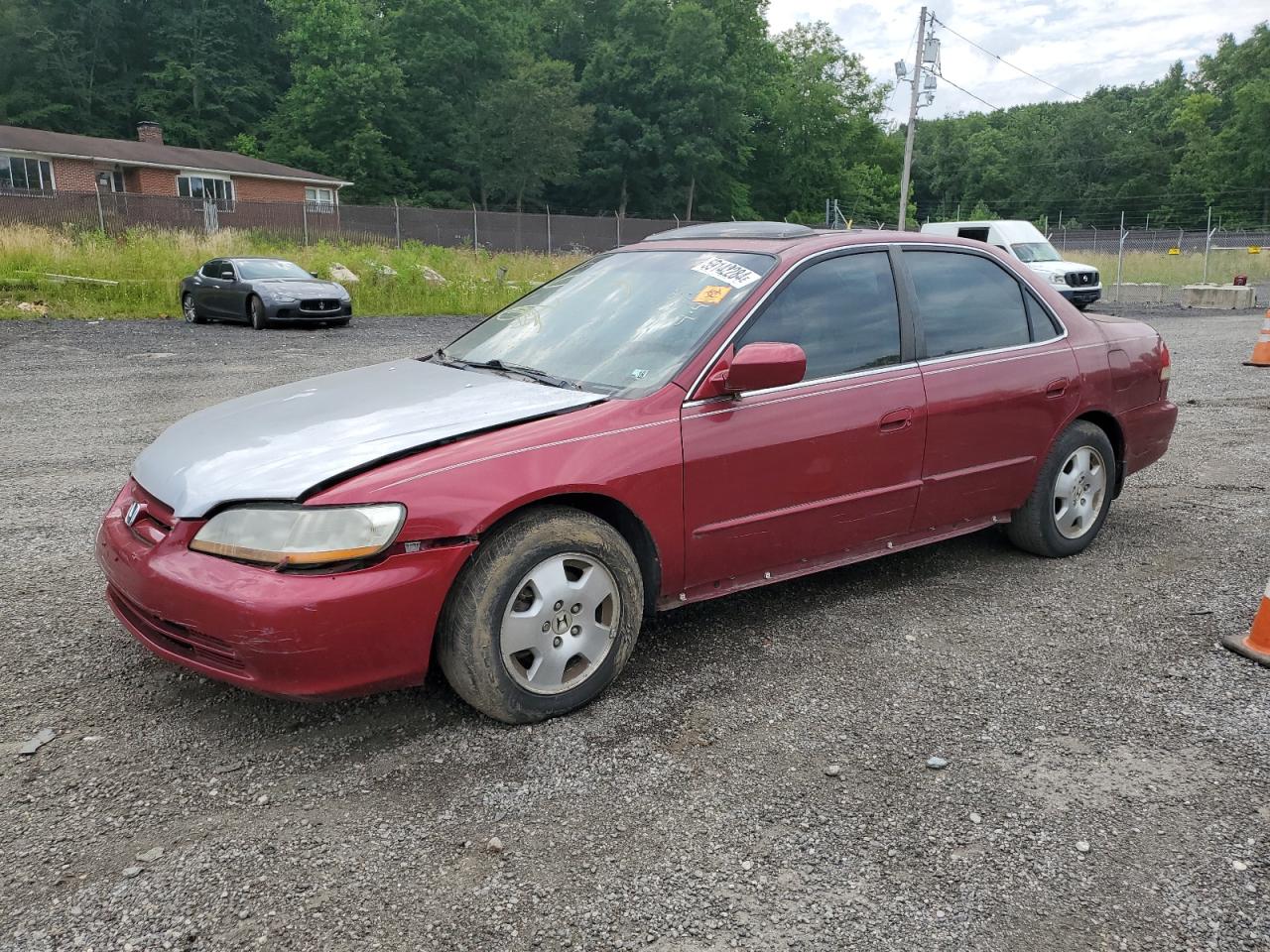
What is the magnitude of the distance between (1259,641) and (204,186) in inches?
1884

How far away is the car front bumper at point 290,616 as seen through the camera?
9.05 ft

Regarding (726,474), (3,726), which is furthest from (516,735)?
(3,726)

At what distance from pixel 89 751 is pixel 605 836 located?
1693 mm

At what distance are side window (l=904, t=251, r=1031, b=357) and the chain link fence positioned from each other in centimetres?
1599

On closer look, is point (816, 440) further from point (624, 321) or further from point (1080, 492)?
point (1080, 492)

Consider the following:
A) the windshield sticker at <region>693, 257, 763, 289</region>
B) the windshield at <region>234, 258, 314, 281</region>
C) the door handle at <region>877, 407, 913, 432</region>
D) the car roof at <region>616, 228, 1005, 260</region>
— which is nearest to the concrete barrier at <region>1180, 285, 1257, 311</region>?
the windshield at <region>234, 258, 314, 281</region>

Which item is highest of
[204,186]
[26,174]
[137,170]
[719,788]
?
[137,170]

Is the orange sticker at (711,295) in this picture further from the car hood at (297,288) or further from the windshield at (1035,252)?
the windshield at (1035,252)

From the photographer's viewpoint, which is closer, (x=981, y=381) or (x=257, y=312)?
(x=981, y=381)

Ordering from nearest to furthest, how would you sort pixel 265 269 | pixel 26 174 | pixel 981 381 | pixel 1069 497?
pixel 981 381
pixel 1069 497
pixel 265 269
pixel 26 174

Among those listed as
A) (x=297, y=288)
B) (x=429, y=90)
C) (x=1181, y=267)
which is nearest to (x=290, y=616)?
(x=297, y=288)

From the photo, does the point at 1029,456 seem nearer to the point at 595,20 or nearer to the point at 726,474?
the point at 726,474

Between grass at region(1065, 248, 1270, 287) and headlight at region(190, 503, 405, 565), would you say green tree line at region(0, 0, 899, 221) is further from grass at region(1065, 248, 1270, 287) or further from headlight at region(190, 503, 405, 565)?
headlight at region(190, 503, 405, 565)

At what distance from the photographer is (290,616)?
9.00 ft
